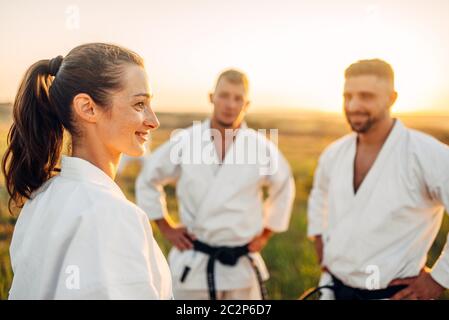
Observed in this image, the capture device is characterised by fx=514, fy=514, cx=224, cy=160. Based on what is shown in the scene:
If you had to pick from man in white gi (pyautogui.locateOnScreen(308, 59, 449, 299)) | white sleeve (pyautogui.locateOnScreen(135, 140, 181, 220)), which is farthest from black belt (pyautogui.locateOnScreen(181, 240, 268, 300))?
man in white gi (pyautogui.locateOnScreen(308, 59, 449, 299))

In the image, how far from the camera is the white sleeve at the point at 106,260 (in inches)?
54.2

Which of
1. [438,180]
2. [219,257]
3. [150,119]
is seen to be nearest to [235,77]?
[219,257]

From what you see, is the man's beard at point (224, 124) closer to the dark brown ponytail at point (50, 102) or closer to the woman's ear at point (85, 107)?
the dark brown ponytail at point (50, 102)

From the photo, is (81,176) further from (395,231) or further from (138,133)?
(395,231)

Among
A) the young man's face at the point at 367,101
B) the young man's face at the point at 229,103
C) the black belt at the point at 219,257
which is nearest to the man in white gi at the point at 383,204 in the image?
the young man's face at the point at 367,101

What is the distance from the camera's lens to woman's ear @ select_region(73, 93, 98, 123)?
5.35ft

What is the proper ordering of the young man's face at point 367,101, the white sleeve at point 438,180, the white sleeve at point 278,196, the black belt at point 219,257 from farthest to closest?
1. the white sleeve at point 278,196
2. the black belt at point 219,257
3. the young man's face at point 367,101
4. the white sleeve at point 438,180

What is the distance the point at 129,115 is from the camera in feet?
5.50

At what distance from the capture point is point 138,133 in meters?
1.74

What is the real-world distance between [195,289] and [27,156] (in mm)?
1906

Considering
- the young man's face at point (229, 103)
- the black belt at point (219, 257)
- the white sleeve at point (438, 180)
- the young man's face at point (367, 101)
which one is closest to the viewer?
the white sleeve at point (438, 180)

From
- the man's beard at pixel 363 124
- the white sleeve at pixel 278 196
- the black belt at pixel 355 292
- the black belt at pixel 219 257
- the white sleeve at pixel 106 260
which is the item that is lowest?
the black belt at pixel 219 257

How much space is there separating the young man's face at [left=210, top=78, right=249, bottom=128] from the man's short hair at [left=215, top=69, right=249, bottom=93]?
21mm
